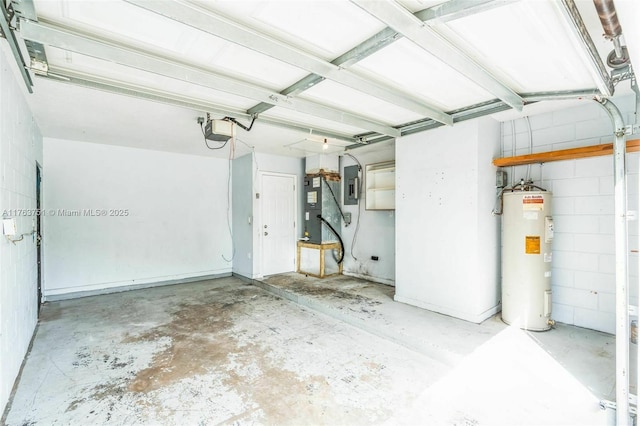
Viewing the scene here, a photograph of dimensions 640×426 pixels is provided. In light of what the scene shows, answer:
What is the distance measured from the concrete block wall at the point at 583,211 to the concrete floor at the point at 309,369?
1.07ft

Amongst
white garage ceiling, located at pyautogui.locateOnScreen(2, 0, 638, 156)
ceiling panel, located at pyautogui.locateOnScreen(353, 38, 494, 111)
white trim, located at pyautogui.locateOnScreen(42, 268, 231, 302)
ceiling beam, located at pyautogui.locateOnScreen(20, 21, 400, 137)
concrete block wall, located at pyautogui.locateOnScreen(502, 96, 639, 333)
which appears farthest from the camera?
white trim, located at pyautogui.locateOnScreen(42, 268, 231, 302)

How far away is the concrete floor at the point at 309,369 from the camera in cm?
204

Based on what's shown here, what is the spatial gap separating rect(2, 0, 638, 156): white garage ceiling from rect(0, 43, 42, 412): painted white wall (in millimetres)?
251

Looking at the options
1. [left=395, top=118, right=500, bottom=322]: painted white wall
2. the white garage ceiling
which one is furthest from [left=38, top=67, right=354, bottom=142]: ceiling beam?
[left=395, top=118, right=500, bottom=322]: painted white wall

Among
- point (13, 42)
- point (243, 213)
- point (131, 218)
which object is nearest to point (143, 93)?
point (13, 42)

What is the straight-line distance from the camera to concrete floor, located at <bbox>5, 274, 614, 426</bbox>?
6.70 ft

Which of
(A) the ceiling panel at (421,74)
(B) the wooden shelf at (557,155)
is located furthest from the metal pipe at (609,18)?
(B) the wooden shelf at (557,155)

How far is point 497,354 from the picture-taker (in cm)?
273

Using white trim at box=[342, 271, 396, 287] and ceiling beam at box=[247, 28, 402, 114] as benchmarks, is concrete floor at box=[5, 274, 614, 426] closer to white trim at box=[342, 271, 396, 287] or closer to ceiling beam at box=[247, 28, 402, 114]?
white trim at box=[342, 271, 396, 287]

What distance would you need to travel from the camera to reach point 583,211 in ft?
10.5

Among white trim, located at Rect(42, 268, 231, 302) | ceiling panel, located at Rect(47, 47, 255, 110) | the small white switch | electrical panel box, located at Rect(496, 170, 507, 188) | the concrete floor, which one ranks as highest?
ceiling panel, located at Rect(47, 47, 255, 110)

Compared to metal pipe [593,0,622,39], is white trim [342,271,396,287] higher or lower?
lower

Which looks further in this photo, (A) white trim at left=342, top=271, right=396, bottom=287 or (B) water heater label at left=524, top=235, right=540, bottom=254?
(A) white trim at left=342, top=271, right=396, bottom=287

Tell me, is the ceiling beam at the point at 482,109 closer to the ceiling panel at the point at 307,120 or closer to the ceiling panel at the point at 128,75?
the ceiling panel at the point at 307,120
